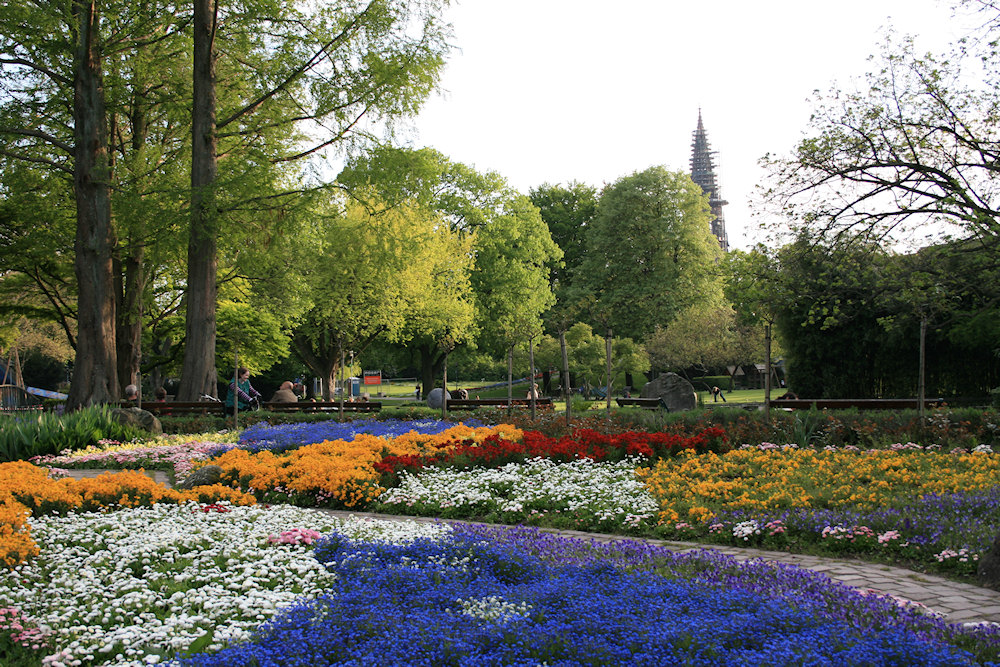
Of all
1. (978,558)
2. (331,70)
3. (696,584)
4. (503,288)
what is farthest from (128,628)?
(503,288)

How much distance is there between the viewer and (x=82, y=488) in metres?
7.84

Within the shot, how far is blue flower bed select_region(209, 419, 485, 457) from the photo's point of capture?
39.5ft

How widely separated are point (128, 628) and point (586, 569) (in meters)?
2.65

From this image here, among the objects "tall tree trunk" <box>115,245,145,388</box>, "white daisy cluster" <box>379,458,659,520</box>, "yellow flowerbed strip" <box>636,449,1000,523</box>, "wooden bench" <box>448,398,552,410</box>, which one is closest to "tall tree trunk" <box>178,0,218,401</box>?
"tall tree trunk" <box>115,245,145,388</box>

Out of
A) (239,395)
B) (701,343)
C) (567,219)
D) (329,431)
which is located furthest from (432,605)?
(567,219)

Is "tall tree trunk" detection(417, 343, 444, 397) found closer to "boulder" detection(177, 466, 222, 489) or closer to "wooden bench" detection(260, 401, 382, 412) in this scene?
"wooden bench" detection(260, 401, 382, 412)

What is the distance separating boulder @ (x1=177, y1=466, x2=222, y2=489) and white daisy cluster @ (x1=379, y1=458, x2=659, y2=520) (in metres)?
2.26

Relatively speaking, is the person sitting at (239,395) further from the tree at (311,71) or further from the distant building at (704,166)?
the distant building at (704,166)

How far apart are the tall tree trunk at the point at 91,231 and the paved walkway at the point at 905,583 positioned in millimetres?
14924

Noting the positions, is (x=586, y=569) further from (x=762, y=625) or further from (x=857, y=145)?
(x=857, y=145)

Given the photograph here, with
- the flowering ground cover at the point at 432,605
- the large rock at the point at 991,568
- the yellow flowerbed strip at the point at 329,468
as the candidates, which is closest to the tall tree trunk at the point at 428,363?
the yellow flowerbed strip at the point at 329,468

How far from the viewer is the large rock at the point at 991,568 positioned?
185 inches

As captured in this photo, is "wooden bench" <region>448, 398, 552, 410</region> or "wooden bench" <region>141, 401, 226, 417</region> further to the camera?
"wooden bench" <region>448, 398, 552, 410</region>

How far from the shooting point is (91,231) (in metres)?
17.5
